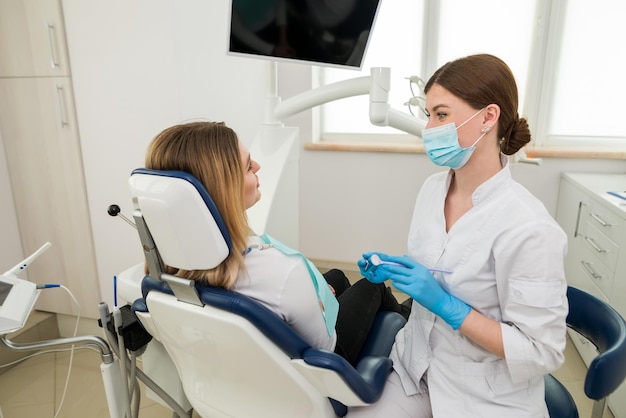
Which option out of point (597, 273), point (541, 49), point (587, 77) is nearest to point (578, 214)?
point (597, 273)

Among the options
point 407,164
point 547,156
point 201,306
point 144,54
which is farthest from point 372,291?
point 547,156

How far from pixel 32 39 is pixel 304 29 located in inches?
48.0

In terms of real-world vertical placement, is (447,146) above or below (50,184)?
above

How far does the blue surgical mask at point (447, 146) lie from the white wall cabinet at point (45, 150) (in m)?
1.59

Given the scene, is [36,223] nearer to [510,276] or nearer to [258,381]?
Answer: [258,381]

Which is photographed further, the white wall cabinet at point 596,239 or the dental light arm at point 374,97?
the white wall cabinet at point 596,239

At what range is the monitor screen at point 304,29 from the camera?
4.49ft

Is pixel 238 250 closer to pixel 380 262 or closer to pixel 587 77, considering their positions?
pixel 380 262

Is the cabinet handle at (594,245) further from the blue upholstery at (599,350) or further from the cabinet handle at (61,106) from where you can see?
the cabinet handle at (61,106)

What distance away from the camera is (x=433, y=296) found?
95 cm

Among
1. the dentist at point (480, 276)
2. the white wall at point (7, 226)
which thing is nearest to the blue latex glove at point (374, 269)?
the dentist at point (480, 276)

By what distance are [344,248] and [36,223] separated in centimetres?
186

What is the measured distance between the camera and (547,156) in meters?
2.56

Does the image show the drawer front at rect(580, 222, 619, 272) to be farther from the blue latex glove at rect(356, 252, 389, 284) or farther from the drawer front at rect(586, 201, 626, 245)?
the blue latex glove at rect(356, 252, 389, 284)
